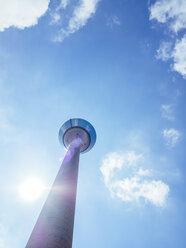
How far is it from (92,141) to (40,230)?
16.5 metres

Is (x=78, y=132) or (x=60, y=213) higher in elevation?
(x=78, y=132)

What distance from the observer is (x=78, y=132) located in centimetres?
2411

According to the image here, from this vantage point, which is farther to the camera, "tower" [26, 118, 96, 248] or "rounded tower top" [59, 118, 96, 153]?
"rounded tower top" [59, 118, 96, 153]

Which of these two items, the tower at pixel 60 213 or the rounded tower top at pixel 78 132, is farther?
the rounded tower top at pixel 78 132

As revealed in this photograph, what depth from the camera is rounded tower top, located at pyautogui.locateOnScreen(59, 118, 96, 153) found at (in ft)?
78.7

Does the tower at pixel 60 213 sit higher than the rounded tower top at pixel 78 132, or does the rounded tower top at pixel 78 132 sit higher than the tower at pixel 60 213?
the rounded tower top at pixel 78 132

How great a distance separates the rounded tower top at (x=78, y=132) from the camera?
2398 centimetres

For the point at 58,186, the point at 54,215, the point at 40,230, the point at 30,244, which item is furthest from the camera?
the point at 58,186

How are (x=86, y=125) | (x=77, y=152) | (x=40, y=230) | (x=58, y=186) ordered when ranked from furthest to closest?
(x=86, y=125) → (x=77, y=152) → (x=58, y=186) → (x=40, y=230)

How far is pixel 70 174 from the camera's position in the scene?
47.7 feet

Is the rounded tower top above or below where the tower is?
above

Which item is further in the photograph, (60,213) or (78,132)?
(78,132)

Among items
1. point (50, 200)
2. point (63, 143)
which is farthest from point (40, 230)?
point (63, 143)

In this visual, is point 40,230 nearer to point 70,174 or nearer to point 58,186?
point 58,186
